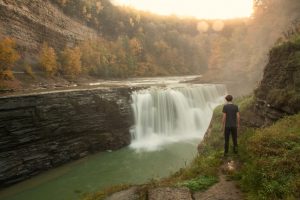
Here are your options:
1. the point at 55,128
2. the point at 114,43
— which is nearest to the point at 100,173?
the point at 55,128

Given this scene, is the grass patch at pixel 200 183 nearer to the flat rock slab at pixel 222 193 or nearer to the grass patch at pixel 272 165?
the flat rock slab at pixel 222 193

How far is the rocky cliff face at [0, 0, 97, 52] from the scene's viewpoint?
34.7 m

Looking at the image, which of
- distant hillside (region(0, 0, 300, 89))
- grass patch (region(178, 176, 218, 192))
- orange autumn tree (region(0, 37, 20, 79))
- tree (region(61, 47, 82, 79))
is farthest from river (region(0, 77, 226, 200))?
tree (region(61, 47, 82, 79))

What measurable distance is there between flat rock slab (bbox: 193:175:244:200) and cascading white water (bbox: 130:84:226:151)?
16508 millimetres

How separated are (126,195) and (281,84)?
9583 millimetres

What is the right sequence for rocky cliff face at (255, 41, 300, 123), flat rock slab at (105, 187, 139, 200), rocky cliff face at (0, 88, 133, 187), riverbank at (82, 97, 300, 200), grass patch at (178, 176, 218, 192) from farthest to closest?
1. rocky cliff face at (0, 88, 133, 187)
2. rocky cliff face at (255, 41, 300, 123)
3. flat rock slab at (105, 187, 139, 200)
4. grass patch at (178, 176, 218, 192)
5. riverbank at (82, 97, 300, 200)

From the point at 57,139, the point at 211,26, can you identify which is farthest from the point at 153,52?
the point at 211,26

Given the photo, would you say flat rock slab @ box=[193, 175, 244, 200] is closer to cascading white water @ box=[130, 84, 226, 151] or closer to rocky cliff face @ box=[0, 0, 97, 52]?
cascading white water @ box=[130, 84, 226, 151]

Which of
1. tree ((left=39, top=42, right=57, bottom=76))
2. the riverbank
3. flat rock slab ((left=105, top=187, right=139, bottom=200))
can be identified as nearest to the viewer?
the riverbank

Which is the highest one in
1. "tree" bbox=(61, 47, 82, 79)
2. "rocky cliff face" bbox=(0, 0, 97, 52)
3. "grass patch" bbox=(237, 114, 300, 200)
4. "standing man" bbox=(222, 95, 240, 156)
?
"rocky cliff face" bbox=(0, 0, 97, 52)

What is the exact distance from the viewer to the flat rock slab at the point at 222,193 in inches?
309

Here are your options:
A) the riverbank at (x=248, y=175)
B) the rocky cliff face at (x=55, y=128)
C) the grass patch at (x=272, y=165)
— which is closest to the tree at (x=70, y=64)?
the rocky cliff face at (x=55, y=128)

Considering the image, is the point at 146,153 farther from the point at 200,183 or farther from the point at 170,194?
the point at 170,194

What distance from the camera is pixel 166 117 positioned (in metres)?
29.8
